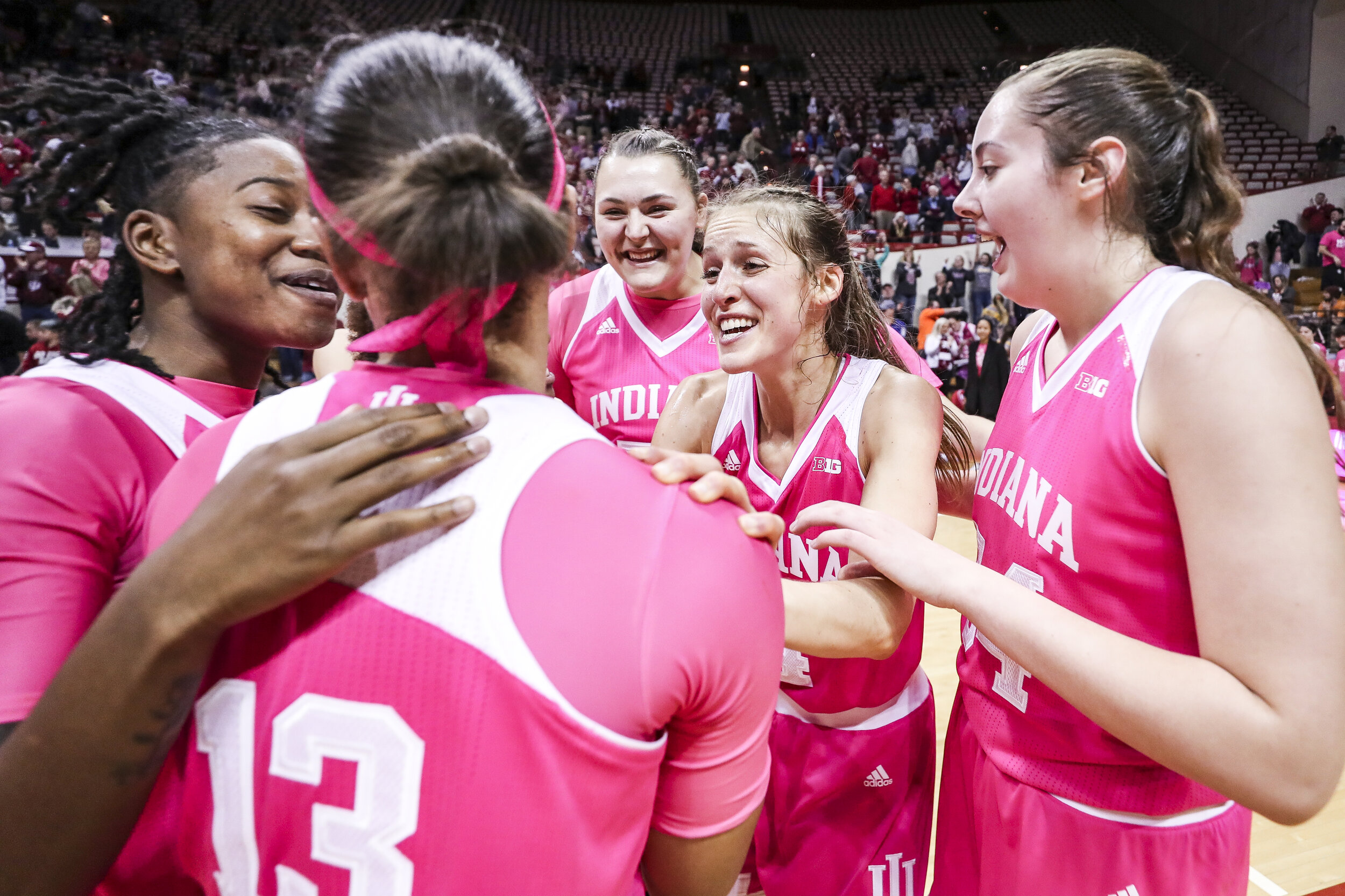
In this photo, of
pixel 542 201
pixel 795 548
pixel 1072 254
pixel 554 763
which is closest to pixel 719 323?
pixel 795 548

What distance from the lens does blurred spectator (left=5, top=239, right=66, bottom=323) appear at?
9.02 m

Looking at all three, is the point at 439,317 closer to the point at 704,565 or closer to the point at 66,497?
the point at 704,565

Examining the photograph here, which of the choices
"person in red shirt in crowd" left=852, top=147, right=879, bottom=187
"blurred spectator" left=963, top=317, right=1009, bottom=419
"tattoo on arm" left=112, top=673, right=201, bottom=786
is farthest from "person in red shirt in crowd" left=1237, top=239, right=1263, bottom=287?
"tattoo on arm" left=112, top=673, right=201, bottom=786

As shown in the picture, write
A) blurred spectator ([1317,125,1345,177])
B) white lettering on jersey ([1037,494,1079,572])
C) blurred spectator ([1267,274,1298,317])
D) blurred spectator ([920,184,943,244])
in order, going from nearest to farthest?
white lettering on jersey ([1037,494,1079,572]), blurred spectator ([1267,274,1298,317]), blurred spectator ([1317,125,1345,177]), blurred spectator ([920,184,943,244])

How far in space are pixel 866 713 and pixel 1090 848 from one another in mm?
607

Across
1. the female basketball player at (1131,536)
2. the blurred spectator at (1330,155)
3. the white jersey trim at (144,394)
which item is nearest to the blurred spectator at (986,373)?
the female basketball player at (1131,536)

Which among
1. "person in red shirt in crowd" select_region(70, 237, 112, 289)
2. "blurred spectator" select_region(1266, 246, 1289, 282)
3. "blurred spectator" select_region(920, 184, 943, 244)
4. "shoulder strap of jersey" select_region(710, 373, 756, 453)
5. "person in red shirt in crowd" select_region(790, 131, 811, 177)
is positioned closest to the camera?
"shoulder strap of jersey" select_region(710, 373, 756, 453)

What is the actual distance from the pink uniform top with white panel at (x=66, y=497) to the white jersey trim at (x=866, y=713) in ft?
4.49

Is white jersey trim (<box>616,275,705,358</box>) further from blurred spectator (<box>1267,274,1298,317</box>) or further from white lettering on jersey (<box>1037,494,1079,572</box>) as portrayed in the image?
blurred spectator (<box>1267,274,1298,317</box>)

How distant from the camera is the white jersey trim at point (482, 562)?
0.79m

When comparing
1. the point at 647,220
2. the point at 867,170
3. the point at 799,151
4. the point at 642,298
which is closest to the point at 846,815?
the point at 642,298

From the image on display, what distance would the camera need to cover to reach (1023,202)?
144 cm

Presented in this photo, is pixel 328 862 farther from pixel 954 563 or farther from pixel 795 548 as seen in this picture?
pixel 795 548

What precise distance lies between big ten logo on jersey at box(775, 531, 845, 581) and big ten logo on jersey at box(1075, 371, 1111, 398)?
65 centimetres
